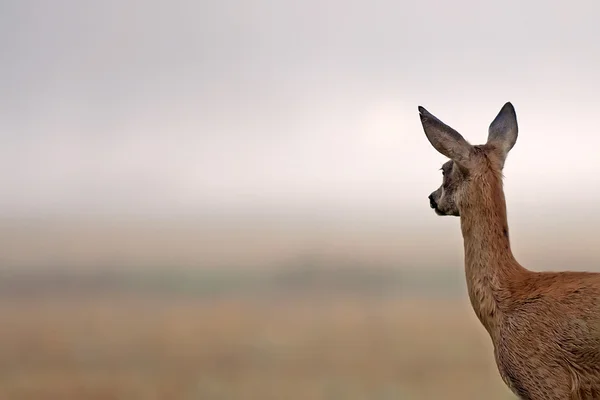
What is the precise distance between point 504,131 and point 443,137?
Answer: 1114 mm

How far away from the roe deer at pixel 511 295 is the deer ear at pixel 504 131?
0.02 meters

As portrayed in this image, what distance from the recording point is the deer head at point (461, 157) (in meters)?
7.63

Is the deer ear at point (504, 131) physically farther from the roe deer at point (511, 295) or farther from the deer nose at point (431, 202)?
the deer nose at point (431, 202)

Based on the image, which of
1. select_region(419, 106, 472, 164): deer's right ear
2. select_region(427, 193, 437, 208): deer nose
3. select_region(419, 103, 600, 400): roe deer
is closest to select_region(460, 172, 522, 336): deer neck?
select_region(419, 103, 600, 400): roe deer

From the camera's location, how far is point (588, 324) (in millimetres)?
7066

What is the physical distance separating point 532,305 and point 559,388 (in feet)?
2.36

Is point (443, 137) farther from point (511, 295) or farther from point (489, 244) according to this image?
point (511, 295)

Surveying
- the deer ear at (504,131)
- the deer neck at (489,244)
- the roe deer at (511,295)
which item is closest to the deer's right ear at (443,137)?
the roe deer at (511,295)

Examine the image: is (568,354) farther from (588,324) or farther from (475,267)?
(475,267)

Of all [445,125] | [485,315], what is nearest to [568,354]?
[485,315]

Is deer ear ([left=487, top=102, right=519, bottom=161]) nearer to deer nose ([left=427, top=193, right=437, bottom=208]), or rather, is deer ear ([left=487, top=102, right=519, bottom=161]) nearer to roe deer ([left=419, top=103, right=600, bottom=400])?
roe deer ([left=419, top=103, right=600, bottom=400])

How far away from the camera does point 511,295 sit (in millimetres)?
7637

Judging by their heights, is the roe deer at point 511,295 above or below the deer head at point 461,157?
below

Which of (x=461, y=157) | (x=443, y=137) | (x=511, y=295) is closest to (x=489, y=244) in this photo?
(x=511, y=295)
